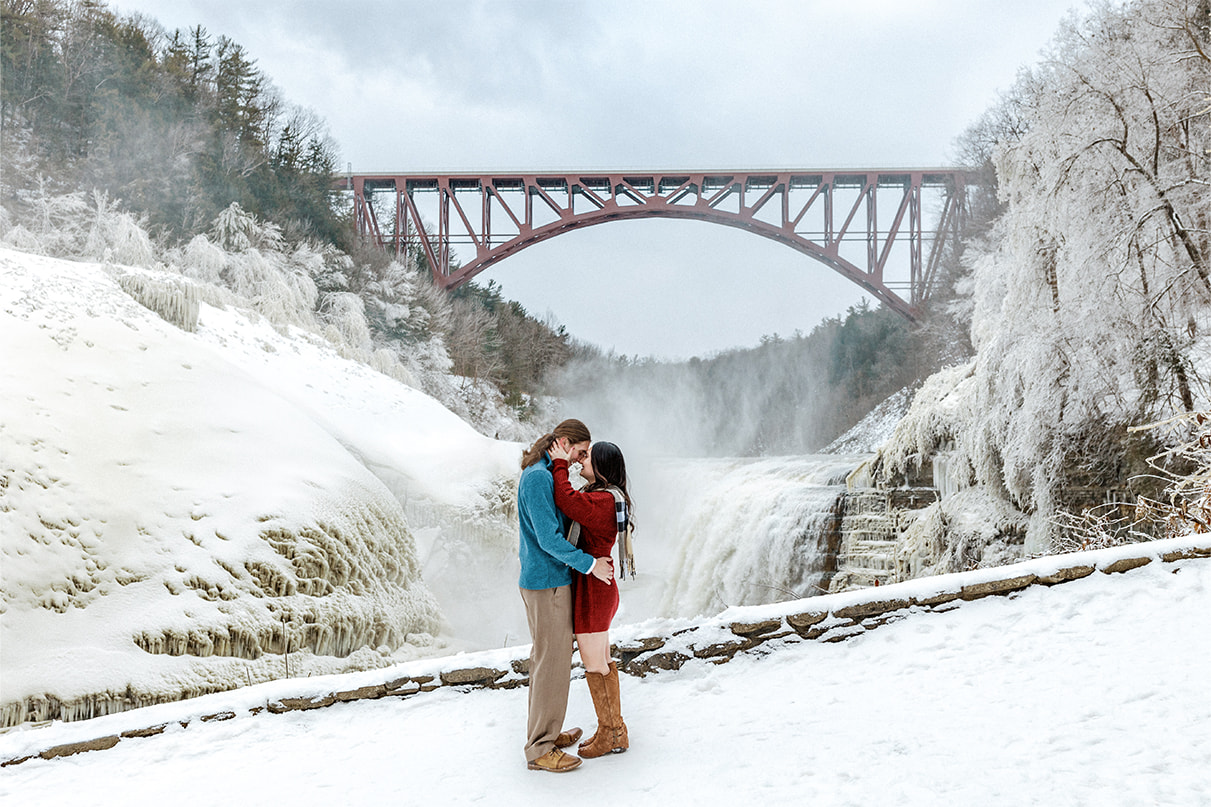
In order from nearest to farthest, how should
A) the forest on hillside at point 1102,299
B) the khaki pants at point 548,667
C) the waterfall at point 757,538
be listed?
the khaki pants at point 548,667 → the forest on hillside at point 1102,299 → the waterfall at point 757,538

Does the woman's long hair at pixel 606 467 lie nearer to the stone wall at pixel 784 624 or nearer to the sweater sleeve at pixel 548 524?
the sweater sleeve at pixel 548 524

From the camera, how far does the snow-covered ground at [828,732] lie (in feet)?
7.38

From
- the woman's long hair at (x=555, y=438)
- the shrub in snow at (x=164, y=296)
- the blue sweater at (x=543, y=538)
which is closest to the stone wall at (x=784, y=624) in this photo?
the blue sweater at (x=543, y=538)

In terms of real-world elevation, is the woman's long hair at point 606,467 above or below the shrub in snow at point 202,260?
below

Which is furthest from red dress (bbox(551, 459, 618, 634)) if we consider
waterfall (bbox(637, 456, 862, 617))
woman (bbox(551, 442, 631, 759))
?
waterfall (bbox(637, 456, 862, 617))

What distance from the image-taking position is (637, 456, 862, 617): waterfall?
8.45 meters

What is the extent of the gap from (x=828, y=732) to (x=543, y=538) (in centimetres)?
127

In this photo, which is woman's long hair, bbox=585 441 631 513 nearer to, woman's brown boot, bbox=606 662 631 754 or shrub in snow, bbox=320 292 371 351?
woman's brown boot, bbox=606 662 631 754

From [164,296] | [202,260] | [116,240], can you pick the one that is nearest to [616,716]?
[164,296]

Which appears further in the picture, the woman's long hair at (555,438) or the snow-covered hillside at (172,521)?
the snow-covered hillside at (172,521)

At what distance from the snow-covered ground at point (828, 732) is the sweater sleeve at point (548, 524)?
29.3 inches

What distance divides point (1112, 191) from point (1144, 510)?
324 cm

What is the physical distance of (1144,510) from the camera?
5395mm

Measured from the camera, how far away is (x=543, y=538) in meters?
2.49
